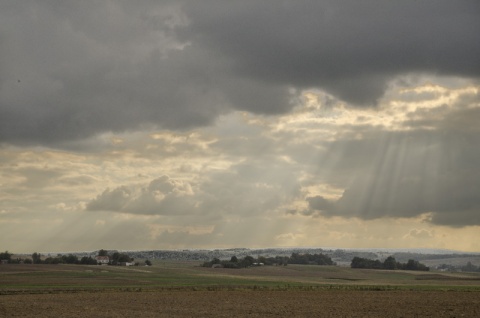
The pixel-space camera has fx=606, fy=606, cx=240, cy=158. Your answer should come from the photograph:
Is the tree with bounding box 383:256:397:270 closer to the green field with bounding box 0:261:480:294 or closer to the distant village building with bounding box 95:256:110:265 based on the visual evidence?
the green field with bounding box 0:261:480:294

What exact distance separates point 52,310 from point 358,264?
161594 millimetres

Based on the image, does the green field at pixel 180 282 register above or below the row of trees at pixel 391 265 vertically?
below

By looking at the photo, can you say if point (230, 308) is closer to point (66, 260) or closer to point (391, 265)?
point (66, 260)

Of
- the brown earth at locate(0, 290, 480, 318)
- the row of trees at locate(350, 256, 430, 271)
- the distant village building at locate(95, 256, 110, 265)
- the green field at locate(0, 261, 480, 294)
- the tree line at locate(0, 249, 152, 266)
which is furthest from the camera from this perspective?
the distant village building at locate(95, 256, 110, 265)

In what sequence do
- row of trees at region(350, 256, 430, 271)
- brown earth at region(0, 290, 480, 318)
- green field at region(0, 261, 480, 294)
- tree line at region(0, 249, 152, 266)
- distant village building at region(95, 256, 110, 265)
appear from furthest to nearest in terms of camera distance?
distant village building at region(95, 256, 110, 265)
row of trees at region(350, 256, 430, 271)
tree line at region(0, 249, 152, 266)
green field at region(0, 261, 480, 294)
brown earth at region(0, 290, 480, 318)

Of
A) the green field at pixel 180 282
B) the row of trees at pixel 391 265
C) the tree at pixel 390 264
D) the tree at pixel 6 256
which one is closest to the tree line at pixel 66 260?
the tree at pixel 6 256

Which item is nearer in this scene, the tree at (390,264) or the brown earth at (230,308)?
the brown earth at (230,308)

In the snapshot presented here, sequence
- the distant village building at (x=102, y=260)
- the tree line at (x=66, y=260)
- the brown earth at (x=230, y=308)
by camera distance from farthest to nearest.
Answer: the distant village building at (x=102, y=260) < the tree line at (x=66, y=260) < the brown earth at (x=230, y=308)

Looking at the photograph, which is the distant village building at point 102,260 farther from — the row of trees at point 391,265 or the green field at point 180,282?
the row of trees at point 391,265

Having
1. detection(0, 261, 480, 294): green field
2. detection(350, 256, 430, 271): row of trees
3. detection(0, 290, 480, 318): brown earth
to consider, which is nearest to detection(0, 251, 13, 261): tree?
detection(0, 261, 480, 294): green field

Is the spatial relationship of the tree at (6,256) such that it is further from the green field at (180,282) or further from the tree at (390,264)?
the tree at (390,264)

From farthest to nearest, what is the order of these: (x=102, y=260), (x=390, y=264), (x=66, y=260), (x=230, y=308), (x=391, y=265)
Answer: (x=102, y=260) → (x=390, y=264) → (x=391, y=265) → (x=66, y=260) → (x=230, y=308)

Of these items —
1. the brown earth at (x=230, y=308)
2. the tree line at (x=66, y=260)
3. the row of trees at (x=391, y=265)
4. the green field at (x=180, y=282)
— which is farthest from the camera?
the row of trees at (x=391, y=265)

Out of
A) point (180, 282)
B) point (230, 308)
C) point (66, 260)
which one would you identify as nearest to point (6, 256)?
point (66, 260)
